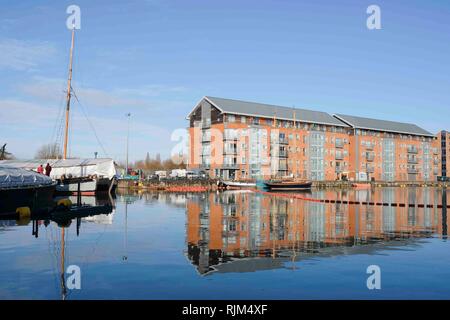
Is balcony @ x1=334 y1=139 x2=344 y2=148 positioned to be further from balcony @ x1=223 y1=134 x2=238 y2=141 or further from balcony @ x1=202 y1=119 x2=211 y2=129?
balcony @ x1=202 y1=119 x2=211 y2=129

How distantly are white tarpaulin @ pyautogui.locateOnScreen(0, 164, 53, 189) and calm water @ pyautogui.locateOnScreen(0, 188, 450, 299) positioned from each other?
4.47 metres

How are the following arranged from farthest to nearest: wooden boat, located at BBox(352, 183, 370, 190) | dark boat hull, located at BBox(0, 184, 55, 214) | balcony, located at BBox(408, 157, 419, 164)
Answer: balcony, located at BBox(408, 157, 419, 164) < wooden boat, located at BBox(352, 183, 370, 190) < dark boat hull, located at BBox(0, 184, 55, 214)

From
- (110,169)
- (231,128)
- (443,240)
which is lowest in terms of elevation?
(443,240)

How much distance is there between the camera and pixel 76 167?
192 feet

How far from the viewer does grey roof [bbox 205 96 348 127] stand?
9881cm

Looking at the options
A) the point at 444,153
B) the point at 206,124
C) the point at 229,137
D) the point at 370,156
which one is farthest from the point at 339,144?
the point at 444,153

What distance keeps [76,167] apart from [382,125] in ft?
334

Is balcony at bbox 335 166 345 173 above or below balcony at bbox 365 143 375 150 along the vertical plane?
below

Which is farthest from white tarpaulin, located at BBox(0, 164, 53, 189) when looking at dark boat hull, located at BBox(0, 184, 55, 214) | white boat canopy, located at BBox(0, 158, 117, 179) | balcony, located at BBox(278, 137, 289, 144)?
balcony, located at BBox(278, 137, 289, 144)

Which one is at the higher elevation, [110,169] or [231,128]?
[231,128]
